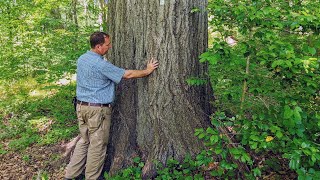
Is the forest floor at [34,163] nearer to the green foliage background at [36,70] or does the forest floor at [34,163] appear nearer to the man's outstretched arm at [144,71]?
the green foliage background at [36,70]

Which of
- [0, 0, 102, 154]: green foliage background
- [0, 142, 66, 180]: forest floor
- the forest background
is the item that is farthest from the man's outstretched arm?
[0, 0, 102, 154]: green foliage background

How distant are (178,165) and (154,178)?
34 centimetres

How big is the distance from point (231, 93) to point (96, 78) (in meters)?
1.80

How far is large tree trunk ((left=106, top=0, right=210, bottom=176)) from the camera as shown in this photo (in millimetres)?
3400

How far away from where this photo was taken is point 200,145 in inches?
146

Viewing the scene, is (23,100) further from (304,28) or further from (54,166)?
(304,28)

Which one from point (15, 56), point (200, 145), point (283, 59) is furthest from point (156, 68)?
point (15, 56)

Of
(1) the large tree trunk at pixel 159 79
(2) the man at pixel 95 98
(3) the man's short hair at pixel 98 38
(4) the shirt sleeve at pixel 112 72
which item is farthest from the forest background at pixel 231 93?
(3) the man's short hair at pixel 98 38

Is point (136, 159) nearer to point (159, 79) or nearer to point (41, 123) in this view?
point (159, 79)

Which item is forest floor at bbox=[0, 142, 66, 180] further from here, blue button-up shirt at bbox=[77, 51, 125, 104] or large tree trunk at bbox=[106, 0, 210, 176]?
blue button-up shirt at bbox=[77, 51, 125, 104]

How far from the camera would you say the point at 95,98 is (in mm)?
3930

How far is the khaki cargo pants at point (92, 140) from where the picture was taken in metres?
3.98

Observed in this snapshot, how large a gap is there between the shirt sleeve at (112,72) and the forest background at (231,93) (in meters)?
0.88

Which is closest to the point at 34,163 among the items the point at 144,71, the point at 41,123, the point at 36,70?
the point at 41,123
